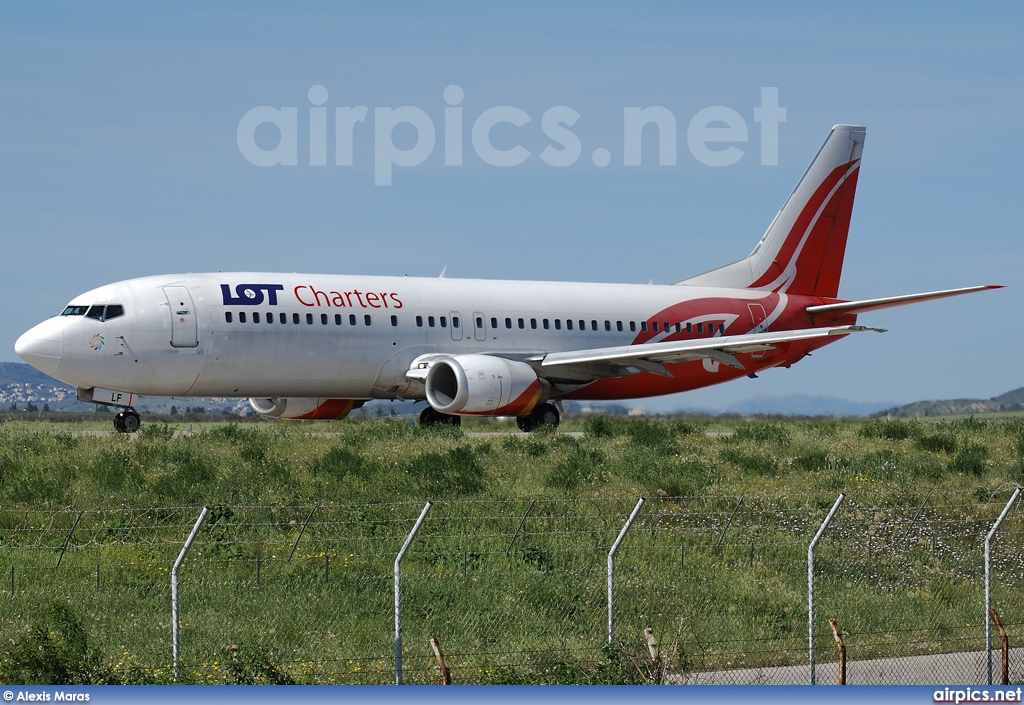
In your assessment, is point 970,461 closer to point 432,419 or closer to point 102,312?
point 432,419

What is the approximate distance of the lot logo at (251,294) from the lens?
3039 centimetres

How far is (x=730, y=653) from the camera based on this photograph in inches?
576

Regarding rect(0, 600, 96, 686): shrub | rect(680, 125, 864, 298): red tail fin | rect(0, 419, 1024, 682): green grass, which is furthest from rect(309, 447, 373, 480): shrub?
rect(680, 125, 864, 298): red tail fin

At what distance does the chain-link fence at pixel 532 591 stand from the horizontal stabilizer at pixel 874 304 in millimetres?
13329

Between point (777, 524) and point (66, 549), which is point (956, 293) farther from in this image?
point (66, 549)

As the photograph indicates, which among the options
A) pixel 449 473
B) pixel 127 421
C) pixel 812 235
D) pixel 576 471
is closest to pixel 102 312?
pixel 127 421

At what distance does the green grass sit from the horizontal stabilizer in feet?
21.9

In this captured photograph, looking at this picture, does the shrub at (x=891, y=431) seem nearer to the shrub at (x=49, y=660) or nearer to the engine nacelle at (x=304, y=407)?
the engine nacelle at (x=304, y=407)

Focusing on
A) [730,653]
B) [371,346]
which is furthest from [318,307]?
[730,653]

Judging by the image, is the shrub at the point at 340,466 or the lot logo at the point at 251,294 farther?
the lot logo at the point at 251,294

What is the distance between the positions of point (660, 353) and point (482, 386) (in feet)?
16.5

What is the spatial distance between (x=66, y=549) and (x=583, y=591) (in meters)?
6.77

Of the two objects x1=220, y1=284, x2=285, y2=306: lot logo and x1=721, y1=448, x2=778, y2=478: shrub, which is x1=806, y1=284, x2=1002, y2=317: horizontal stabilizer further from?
x1=220, y1=284, x2=285, y2=306: lot logo

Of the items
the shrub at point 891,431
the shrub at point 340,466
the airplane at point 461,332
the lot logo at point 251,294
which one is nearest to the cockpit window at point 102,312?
the airplane at point 461,332
